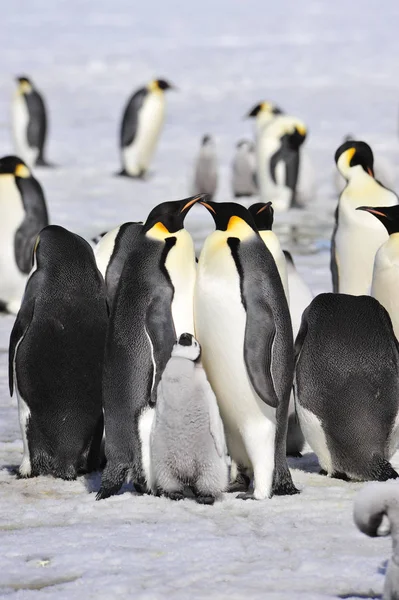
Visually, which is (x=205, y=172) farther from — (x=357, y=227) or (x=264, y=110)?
(x=357, y=227)

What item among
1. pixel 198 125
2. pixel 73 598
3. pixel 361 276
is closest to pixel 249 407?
pixel 73 598

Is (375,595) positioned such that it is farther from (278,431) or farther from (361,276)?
(361,276)

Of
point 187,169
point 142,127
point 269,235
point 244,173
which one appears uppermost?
point 269,235

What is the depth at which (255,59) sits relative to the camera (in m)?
35.4

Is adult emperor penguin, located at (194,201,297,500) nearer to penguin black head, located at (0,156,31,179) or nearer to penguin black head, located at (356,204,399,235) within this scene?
penguin black head, located at (356,204,399,235)

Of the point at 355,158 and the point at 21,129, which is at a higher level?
the point at 355,158

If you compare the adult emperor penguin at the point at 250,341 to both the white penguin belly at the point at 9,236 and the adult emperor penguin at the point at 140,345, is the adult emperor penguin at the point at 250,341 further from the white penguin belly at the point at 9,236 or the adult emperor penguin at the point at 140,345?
the white penguin belly at the point at 9,236

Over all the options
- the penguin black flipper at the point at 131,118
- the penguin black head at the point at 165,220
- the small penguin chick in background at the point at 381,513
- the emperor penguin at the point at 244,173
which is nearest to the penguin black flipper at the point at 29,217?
the penguin black head at the point at 165,220

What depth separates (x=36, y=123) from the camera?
18.7 metres

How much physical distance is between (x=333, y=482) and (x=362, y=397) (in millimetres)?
354

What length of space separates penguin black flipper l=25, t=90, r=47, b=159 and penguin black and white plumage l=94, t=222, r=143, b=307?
12.8 m

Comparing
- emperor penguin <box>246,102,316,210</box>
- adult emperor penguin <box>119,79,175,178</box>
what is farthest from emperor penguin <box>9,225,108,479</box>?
adult emperor penguin <box>119,79,175,178</box>

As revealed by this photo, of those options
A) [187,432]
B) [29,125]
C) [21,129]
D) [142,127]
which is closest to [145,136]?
[142,127]

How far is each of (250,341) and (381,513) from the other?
1509 millimetres
